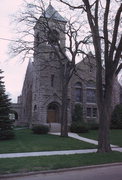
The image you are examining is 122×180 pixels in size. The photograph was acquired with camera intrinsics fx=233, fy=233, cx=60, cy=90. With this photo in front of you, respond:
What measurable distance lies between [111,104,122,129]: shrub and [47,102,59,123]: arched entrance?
799 cm

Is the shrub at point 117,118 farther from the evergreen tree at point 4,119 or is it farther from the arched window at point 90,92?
the evergreen tree at point 4,119

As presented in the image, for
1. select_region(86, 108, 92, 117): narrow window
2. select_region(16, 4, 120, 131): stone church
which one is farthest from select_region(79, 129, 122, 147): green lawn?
select_region(86, 108, 92, 117): narrow window

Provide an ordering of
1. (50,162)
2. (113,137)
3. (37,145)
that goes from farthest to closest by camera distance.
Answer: (113,137) < (37,145) < (50,162)

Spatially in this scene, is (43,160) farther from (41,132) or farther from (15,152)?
(41,132)

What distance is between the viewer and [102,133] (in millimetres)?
13102

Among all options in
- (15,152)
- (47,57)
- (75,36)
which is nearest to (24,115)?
(47,57)

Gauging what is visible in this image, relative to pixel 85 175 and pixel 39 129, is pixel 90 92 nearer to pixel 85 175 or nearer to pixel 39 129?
pixel 39 129

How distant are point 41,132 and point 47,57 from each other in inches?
495

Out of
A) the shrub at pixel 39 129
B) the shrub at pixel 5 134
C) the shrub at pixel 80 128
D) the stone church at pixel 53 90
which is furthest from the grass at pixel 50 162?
the stone church at pixel 53 90

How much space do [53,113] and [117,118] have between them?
914cm

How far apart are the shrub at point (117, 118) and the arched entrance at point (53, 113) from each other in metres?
7.99

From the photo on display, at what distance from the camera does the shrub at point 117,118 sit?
107 ft

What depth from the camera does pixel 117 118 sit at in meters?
33.2

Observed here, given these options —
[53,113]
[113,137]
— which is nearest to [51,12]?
[53,113]
